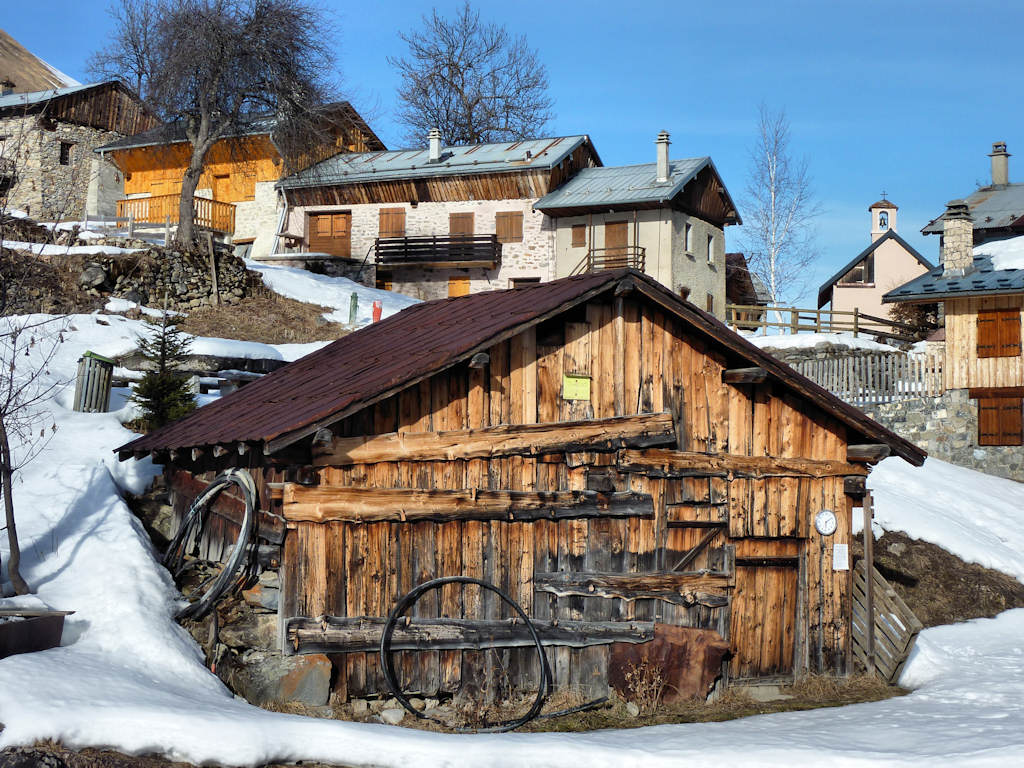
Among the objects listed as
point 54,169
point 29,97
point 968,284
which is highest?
point 29,97

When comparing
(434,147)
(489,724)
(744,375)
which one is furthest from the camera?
(434,147)

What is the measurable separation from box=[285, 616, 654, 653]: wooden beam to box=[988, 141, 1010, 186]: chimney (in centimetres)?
3261

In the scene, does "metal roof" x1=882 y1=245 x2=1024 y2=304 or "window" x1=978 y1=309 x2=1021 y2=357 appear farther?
"window" x1=978 y1=309 x2=1021 y2=357

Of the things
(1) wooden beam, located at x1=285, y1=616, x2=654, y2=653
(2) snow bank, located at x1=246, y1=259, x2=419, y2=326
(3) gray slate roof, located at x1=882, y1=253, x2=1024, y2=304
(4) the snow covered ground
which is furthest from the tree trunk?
(3) gray slate roof, located at x1=882, y1=253, x2=1024, y2=304

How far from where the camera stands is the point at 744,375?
476 inches

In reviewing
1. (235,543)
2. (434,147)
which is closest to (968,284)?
(235,543)

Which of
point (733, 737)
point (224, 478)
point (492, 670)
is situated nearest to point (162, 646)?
point (224, 478)

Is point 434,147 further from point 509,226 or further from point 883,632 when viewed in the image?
point 883,632

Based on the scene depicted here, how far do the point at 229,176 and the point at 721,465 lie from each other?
36202mm

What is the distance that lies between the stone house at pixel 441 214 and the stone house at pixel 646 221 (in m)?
0.98

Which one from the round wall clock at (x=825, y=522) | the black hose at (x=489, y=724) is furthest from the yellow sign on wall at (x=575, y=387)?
the round wall clock at (x=825, y=522)

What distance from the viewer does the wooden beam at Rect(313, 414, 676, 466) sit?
10352 mm

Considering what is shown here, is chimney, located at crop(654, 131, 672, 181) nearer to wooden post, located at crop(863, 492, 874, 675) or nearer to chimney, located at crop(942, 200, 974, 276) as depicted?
chimney, located at crop(942, 200, 974, 276)

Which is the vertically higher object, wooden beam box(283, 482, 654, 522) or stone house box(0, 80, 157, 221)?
stone house box(0, 80, 157, 221)
